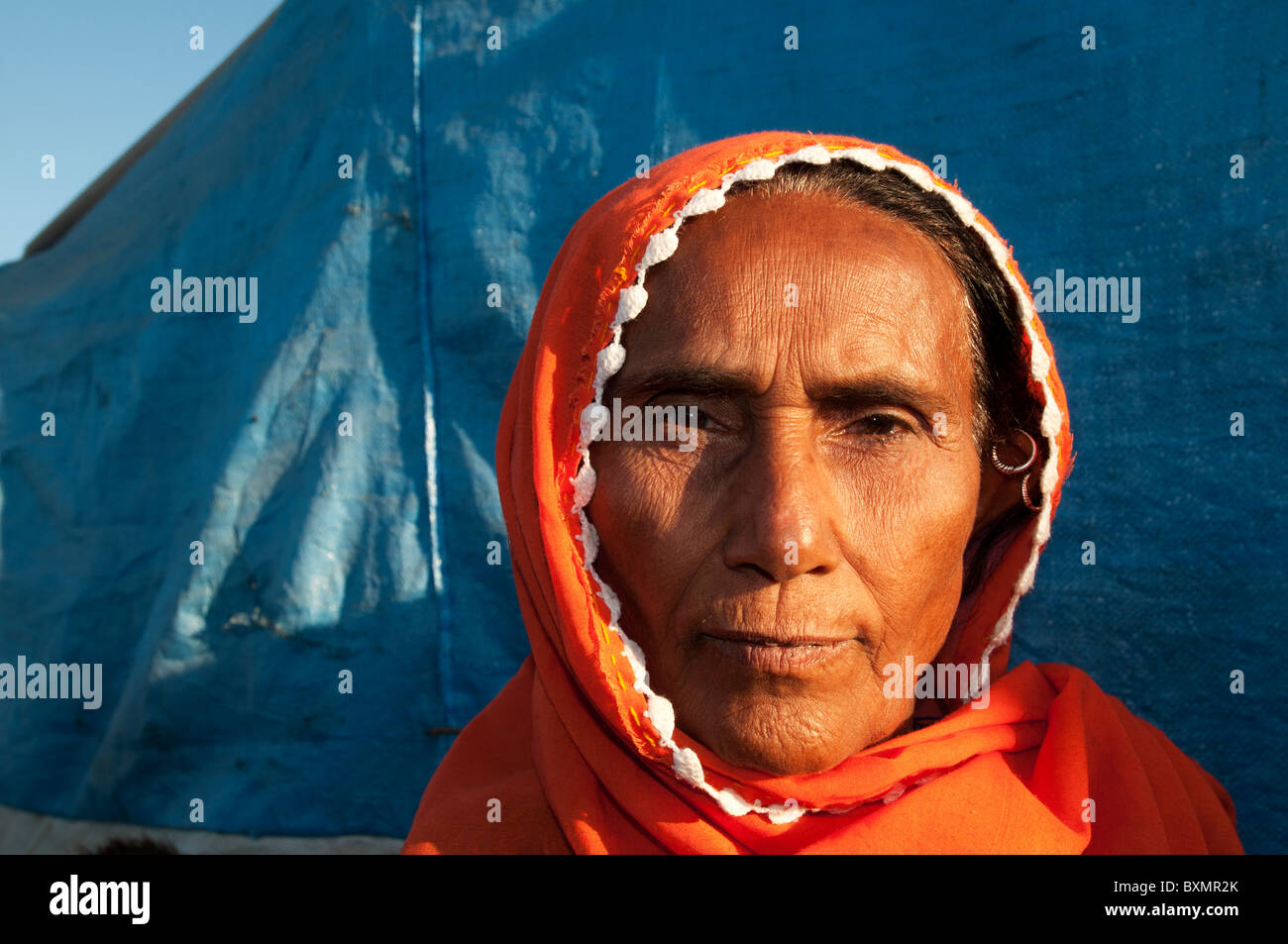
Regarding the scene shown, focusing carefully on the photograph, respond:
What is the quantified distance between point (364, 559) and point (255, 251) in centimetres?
127

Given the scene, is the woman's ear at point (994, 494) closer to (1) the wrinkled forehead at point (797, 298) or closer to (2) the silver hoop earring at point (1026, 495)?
(2) the silver hoop earring at point (1026, 495)

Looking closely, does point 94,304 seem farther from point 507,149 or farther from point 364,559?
point 507,149

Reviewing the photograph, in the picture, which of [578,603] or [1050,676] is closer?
[578,603]

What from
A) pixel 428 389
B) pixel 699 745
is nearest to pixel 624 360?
pixel 699 745

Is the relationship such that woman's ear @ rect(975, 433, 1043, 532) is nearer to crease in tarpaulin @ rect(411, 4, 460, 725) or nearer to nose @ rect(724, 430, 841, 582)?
nose @ rect(724, 430, 841, 582)

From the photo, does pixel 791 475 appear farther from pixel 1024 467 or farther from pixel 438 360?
pixel 438 360

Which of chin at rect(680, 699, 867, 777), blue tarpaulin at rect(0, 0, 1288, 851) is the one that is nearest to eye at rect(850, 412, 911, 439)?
chin at rect(680, 699, 867, 777)

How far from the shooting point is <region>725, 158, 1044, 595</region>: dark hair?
1.72 metres

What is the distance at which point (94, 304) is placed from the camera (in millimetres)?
4031

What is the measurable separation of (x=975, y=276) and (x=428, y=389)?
200 cm

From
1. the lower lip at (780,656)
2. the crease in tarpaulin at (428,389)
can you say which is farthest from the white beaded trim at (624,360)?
the crease in tarpaulin at (428,389)

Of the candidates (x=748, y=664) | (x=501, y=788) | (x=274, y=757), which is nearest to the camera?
(x=748, y=664)

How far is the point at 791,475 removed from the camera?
152cm
